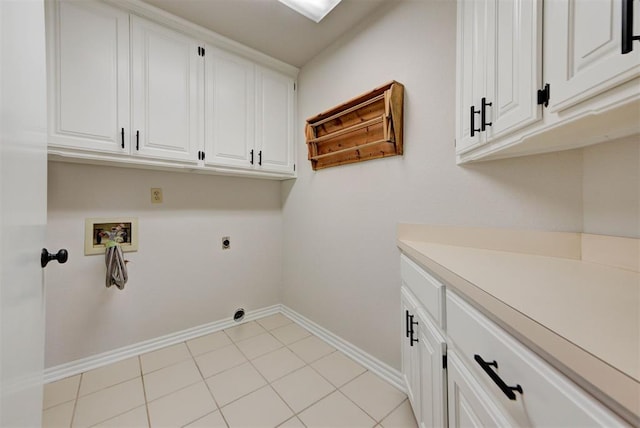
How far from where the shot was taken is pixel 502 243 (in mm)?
1139

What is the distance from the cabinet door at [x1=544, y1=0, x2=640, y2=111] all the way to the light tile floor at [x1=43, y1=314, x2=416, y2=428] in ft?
5.08

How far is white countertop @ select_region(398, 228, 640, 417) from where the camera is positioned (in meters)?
0.32

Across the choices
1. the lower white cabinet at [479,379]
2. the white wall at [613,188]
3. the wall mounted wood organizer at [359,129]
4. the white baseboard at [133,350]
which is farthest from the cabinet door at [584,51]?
the white baseboard at [133,350]

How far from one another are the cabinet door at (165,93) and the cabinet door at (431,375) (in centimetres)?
187

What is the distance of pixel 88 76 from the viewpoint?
58.9 inches

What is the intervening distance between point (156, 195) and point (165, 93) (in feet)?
2.54

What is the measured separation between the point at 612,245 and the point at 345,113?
60.5 inches

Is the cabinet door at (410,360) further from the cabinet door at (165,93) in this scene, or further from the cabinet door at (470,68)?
the cabinet door at (165,93)

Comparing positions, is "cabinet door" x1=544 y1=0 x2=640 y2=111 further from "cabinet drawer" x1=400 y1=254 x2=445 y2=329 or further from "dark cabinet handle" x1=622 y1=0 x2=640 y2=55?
"cabinet drawer" x1=400 y1=254 x2=445 y2=329

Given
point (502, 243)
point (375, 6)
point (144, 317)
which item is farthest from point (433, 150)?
point (144, 317)

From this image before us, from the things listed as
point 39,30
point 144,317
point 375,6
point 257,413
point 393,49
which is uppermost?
point 375,6

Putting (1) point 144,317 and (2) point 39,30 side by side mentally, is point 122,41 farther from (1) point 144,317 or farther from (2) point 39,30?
(1) point 144,317

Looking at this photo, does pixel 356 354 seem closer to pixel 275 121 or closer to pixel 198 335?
pixel 198 335

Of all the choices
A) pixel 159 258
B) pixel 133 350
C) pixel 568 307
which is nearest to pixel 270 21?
pixel 159 258
